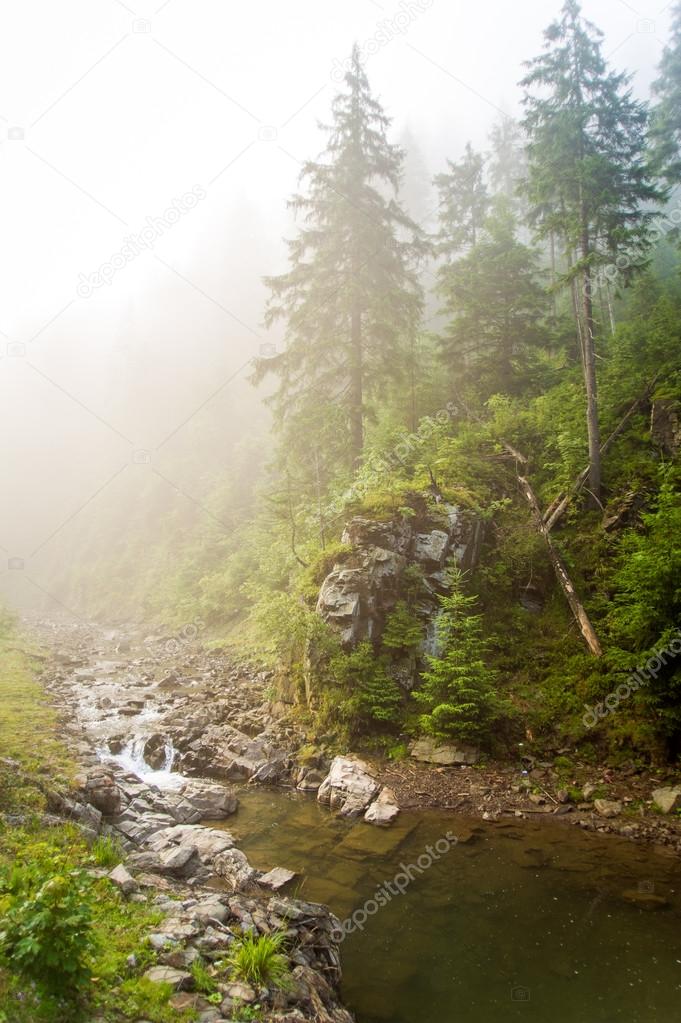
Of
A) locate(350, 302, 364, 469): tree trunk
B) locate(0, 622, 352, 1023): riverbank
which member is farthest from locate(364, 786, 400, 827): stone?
locate(350, 302, 364, 469): tree trunk

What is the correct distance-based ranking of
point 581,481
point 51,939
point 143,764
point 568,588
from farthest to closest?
point 581,481
point 568,588
point 143,764
point 51,939

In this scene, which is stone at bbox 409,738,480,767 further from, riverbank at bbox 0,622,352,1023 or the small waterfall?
the small waterfall

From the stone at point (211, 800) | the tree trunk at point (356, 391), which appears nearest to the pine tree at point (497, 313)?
the tree trunk at point (356, 391)

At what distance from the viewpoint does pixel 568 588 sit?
11828 millimetres

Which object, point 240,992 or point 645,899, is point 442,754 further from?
point 240,992

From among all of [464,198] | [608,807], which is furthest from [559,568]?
[464,198]

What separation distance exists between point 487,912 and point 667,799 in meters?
3.86

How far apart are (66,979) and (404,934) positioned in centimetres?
403

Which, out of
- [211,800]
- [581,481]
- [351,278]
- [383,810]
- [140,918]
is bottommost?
[211,800]

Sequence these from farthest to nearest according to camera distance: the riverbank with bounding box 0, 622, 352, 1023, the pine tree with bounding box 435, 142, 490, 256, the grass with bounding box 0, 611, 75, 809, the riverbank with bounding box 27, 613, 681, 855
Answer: the pine tree with bounding box 435, 142, 490, 256, the riverbank with bounding box 27, 613, 681, 855, the grass with bounding box 0, 611, 75, 809, the riverbank with bounding box 0, 622, 352, 1023

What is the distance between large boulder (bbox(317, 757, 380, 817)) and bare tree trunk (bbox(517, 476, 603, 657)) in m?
5.37

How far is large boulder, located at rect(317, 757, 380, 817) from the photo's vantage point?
9250 millimetres

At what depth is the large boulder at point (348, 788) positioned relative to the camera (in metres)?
9.25

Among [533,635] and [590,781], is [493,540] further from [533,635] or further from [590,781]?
[590,781]
